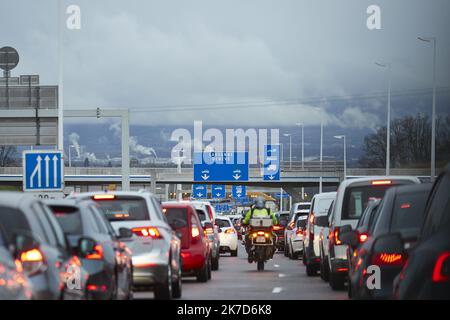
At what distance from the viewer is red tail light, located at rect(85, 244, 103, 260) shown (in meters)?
14.5

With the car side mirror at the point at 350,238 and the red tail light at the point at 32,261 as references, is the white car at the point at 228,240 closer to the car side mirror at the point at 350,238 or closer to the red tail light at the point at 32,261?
the car side mirror at the point at 350,238

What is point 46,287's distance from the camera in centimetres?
1093

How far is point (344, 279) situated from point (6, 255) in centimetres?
1443

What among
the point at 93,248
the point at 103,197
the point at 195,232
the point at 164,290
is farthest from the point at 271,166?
the point at 93,248

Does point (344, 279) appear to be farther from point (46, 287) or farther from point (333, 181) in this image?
point (333, 181)

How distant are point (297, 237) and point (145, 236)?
907 inches

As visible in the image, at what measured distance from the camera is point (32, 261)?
1074 centimetres

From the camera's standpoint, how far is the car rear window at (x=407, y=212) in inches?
598

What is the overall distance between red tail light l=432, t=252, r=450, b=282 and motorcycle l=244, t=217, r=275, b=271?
2483 cm

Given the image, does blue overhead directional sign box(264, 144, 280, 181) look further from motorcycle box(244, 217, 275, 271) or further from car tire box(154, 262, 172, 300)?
car tire box(154, 262, 172, 300)

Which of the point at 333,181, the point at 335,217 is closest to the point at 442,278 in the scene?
the point at 335,217

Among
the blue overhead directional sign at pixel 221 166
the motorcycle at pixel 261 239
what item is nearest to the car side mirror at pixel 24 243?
the motorcycle at pixel 261 239

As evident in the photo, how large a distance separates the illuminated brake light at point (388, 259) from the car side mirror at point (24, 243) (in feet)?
15.7

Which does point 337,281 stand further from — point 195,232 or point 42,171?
point 42,171
